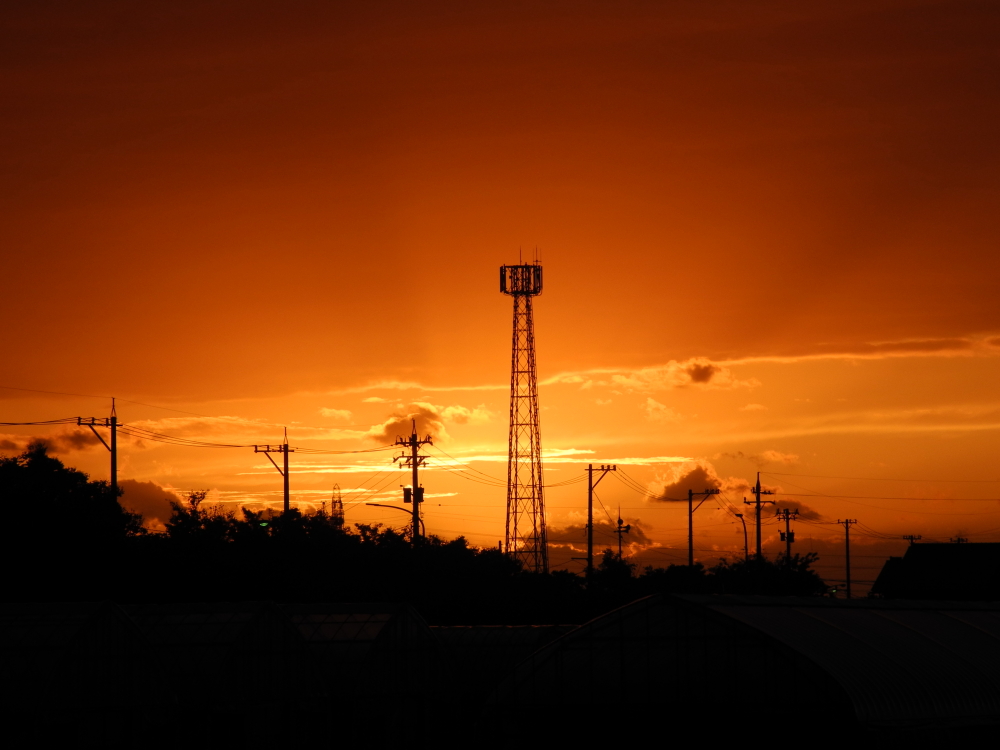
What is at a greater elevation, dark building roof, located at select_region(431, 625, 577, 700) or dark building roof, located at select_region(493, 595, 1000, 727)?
dark building roof, located at select_region(493, 595, 1000, 727)

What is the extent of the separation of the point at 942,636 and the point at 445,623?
123ft

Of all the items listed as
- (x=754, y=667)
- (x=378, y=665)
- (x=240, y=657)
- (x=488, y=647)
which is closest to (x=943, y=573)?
(x=488, y=647)

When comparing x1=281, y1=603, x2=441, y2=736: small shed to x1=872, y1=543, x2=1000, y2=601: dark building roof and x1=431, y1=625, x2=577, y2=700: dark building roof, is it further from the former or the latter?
x1=872, y1=543, x2=1000, y2=601: dark building roof

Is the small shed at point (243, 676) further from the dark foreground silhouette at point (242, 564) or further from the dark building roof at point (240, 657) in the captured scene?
the dark foreground silhouette at point (242, 564)

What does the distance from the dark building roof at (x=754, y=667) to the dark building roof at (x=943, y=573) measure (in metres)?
47.0

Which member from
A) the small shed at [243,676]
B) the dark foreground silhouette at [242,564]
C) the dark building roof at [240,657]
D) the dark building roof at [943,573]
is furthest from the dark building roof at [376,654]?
the dark building roof at [943,573]

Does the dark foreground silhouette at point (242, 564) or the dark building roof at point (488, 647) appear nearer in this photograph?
the dark building roof at point (488, 647)

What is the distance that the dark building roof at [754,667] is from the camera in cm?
Answer: 2873

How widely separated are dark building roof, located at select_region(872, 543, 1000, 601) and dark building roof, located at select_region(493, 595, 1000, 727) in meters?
47.0

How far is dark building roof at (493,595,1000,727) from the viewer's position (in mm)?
28734

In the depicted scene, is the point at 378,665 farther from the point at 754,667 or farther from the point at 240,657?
the point at 754,667

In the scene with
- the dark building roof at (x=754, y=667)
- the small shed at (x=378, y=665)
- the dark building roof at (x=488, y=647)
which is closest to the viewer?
the dark building roof at (x=754, y=667)

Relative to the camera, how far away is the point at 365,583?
7050 cm

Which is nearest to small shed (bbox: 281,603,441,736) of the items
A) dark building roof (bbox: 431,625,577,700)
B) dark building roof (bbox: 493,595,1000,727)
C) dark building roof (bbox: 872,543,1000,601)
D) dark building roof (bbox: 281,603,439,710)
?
dark building roof (bbox: 281,603,439,710)
